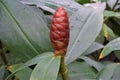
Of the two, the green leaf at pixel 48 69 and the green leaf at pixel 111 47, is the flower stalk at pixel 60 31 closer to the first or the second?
the green leaf at pixel 48 69

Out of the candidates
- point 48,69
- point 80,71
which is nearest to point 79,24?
point 80,71

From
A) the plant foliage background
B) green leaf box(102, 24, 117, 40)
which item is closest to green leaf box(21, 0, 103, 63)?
the plant foliage background

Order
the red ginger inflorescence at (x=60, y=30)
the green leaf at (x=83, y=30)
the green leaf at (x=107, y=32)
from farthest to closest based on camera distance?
the green leaf at (x=107, y=32) < the green leaf at (x=83, y=30) < the red ginger inflorescence at (x=60, y=30)

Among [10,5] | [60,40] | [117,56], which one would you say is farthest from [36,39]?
[117,56]

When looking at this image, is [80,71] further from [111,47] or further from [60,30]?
[60,30]

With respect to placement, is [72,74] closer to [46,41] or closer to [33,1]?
[46,41]

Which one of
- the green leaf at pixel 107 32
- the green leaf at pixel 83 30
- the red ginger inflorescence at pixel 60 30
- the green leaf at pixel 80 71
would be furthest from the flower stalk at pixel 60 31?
the green leaf at pixel 107 32

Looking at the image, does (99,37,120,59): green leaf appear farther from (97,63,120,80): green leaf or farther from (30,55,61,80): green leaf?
(30,55,61,80): green leaf
